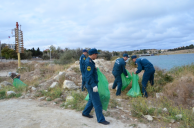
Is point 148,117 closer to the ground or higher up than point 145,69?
closer to the ground

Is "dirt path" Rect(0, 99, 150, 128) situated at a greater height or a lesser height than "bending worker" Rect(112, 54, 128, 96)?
lesser

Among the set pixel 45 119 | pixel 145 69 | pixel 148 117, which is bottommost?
pixel 45 119

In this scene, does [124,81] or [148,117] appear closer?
[148,117]

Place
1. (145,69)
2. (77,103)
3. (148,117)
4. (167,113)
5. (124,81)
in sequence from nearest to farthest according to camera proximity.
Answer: (148,117), (167,113), (77,103), (145,69), (124,81)

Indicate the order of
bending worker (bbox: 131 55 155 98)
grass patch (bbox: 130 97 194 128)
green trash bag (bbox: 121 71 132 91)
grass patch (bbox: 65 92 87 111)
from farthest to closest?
green trash bag (bbox: 121 71 132 91) → bending worker (bbox: 131 55 155 98) → grass patch (bbox: 65 92 87 111) → grass patch (bbox: 130 97 194 128)

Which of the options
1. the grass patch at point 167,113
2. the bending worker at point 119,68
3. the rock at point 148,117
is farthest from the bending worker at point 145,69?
the rock at point 148,117

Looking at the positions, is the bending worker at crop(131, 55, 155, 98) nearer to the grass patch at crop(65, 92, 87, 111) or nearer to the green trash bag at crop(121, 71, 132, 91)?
the green trash bag at crop(121, 71, 132, 91)

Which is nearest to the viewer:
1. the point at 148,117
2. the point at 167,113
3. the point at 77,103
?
the point at 148,117

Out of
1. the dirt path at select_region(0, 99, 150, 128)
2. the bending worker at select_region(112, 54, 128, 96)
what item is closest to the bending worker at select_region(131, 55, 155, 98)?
the bending worker at select_region(112, 54, 128, 96)

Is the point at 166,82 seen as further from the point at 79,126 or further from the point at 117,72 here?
the point at 79,126

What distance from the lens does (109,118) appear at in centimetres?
359

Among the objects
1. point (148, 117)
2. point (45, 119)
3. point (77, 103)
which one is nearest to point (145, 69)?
point (148, 117)

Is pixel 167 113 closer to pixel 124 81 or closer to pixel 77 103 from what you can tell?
pixel 124 81

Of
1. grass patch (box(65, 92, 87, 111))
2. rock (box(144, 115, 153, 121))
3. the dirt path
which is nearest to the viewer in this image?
the dirt path
